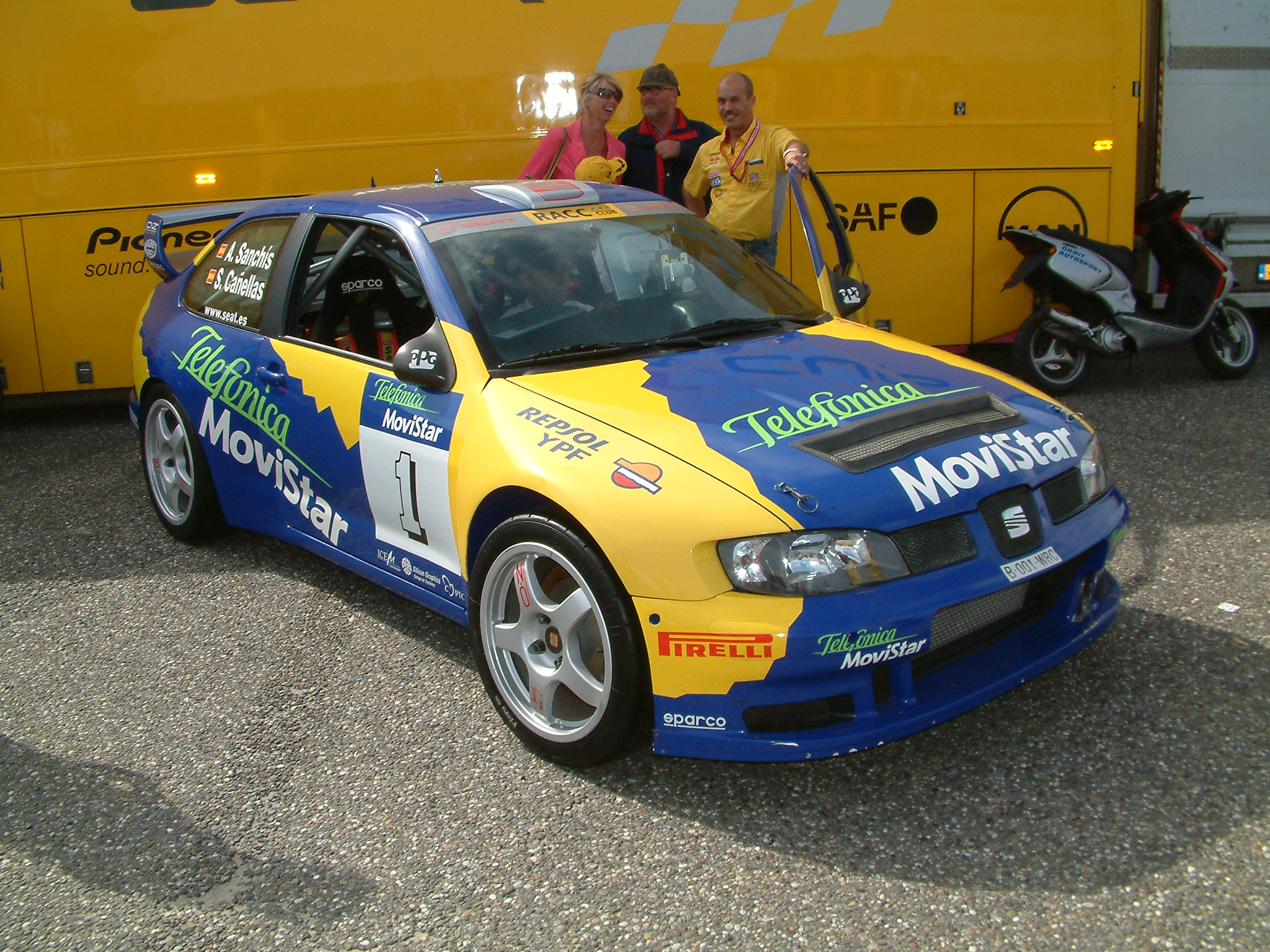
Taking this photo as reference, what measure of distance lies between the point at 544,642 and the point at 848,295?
6.26 feet

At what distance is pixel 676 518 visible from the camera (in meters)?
2.68

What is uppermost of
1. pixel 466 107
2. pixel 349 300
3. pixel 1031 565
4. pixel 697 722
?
pixel 466 107

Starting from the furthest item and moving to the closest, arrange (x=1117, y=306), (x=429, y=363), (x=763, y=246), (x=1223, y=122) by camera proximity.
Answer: (x=1223, y=122) < (x=1117, y=306) < (x=763, y=246) < (x=429, y=363)

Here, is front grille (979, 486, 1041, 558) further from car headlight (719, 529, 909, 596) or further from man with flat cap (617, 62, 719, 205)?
man with flat cap (617, 62, 719, 205)

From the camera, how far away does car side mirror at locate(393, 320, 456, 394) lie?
336 cm

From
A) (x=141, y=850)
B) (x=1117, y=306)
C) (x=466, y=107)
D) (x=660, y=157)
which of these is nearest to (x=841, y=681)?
(x=141, y=850)

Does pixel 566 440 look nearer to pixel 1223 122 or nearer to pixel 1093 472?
pixel 1093 472

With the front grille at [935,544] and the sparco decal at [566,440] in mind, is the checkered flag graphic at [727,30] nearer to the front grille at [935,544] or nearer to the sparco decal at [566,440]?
the sparco decal at [566,440]

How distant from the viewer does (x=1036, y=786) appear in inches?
112

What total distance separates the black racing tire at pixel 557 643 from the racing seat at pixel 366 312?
1.42 meters

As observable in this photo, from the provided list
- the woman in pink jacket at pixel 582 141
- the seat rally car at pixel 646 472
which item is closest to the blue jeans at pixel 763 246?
the woman in pink jacket at pixel 582 141

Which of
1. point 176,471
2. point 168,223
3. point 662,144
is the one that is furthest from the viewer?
point 662,144

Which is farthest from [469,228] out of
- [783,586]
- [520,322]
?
[783,586]

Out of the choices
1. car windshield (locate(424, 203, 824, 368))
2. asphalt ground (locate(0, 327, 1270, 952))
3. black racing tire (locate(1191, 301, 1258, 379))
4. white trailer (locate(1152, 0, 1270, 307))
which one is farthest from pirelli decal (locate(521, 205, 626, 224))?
white trailer (locate(1152, 0, 1270, 307))
